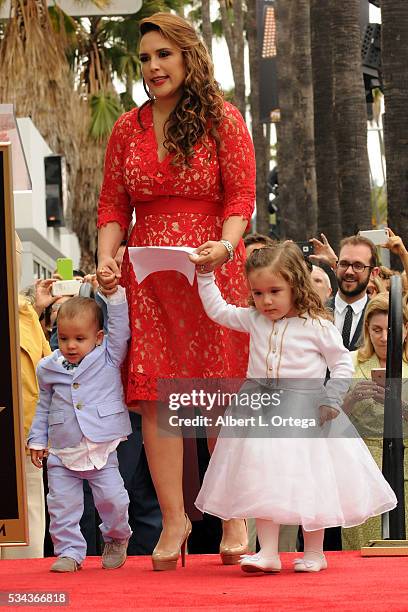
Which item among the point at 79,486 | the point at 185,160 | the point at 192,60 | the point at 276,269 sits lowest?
the point at 79,486

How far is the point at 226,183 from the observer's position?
6105 millimetres

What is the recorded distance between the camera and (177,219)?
6062mm

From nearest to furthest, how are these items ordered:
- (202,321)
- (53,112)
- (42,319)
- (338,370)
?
(338,370)
(202,321)
(42,319)
(53,112)

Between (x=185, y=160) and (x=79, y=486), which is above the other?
(x=185, y=160)

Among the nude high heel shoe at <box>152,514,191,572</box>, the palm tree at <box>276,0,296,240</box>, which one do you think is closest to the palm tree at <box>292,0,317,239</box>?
the palm tree at <box>276,0,296,240</box>

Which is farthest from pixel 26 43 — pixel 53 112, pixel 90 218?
pixel 90 218

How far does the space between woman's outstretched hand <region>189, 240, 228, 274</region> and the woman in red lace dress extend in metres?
0.06

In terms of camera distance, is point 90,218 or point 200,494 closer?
point 200,494

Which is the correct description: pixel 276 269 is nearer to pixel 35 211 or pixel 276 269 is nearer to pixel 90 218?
pixel 35 211

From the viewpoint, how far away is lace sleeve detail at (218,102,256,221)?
19.9 ft

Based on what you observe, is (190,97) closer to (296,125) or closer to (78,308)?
(78,308)

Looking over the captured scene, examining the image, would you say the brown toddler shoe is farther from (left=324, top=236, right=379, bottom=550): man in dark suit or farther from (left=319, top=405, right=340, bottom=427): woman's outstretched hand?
(left=324, top=236, right=379, bottom=550): man in dark suit

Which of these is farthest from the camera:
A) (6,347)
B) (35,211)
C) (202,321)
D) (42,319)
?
(35,211)

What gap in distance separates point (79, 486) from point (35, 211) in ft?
70.7
